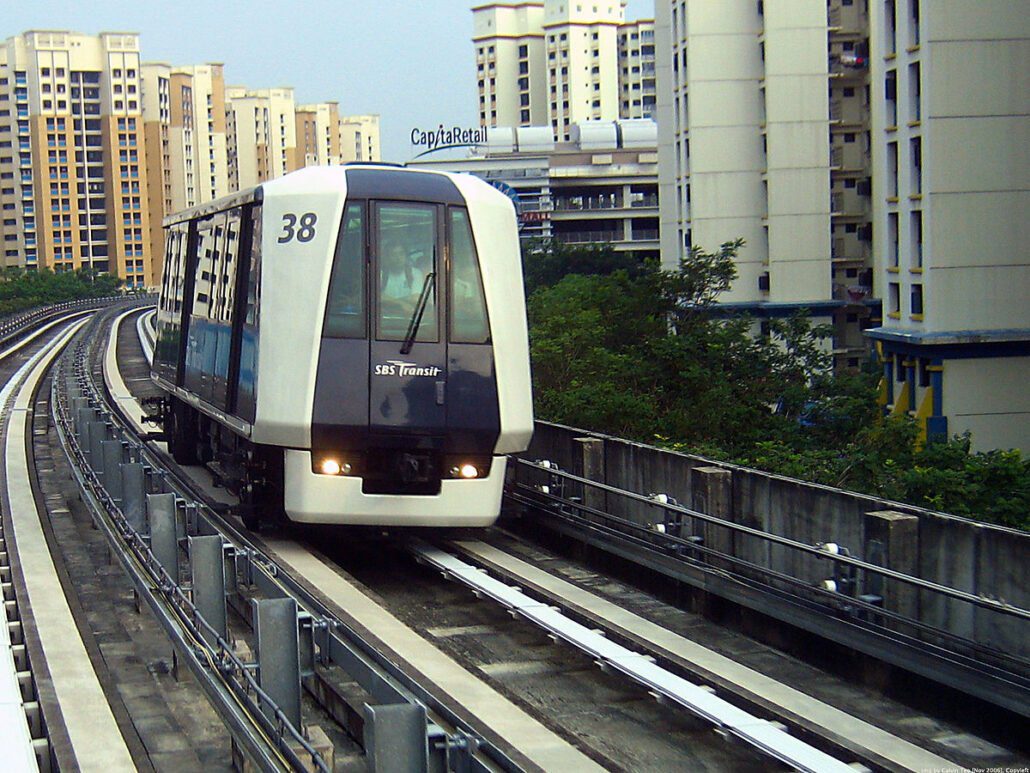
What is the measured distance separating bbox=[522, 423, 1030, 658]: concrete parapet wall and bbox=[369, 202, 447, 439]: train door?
210 cm

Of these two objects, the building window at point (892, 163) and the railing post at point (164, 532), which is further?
the building window at point (892, 163)

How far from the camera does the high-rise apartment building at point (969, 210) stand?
30.8m

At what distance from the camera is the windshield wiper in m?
12.2

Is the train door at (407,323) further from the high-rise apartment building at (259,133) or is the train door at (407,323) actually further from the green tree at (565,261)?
the high-rise apartment building at (259,133)

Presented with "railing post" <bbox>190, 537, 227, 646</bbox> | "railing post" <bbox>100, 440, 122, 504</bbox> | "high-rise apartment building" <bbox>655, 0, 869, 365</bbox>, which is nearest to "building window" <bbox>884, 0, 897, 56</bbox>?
"high-rise apartment building" <bbox>655, 0, 869, 365</bbox>

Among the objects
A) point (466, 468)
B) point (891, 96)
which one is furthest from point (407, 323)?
point (891, 96)

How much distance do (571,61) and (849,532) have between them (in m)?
145

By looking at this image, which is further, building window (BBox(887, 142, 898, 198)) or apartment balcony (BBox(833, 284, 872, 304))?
apartment balcony (BBox(833, 284, 872, 304))

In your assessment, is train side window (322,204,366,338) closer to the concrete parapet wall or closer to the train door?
the train door

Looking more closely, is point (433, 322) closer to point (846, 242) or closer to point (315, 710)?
point (315, 710)

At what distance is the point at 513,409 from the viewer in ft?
41.1

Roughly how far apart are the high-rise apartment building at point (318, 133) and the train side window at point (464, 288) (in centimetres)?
17442

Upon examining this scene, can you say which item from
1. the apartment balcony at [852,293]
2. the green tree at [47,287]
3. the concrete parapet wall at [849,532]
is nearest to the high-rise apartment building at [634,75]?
the green tree at [47,287]

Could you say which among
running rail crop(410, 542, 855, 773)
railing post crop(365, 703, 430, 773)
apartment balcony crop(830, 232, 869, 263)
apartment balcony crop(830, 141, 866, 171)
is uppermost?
apartment balcony crop(830, 141, 866, 171)
